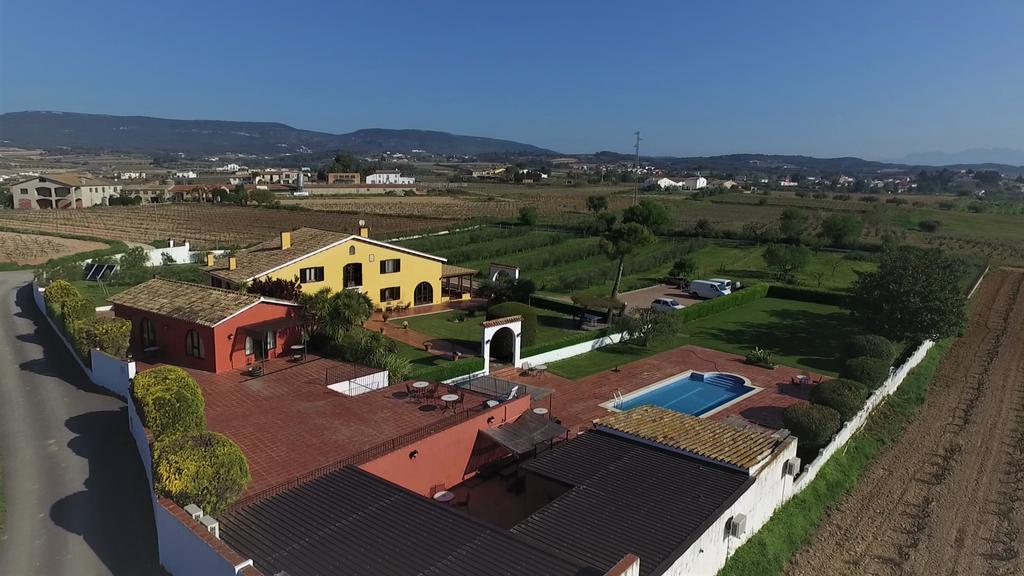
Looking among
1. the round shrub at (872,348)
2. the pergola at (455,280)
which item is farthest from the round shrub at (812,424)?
the pergola at (455,280)

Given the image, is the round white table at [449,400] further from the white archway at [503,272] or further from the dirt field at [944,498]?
the white archway at [503,272]

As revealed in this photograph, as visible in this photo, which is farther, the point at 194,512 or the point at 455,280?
the point at 455,280

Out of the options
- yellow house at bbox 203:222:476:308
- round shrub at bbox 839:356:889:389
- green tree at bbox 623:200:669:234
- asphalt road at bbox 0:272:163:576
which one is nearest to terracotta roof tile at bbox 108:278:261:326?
asphalt road at bbox 0:272:163:576

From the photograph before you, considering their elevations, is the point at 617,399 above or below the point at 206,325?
below

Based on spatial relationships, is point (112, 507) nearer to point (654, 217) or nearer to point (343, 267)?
point (343, 267)

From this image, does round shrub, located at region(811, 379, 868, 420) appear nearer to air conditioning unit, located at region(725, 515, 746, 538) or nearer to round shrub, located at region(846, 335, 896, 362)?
round shrub, located at region(846, 335, 896, 362)

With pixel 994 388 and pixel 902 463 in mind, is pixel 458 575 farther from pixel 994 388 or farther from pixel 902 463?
pixel 994 388

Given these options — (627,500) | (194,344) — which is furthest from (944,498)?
Answer: (194,344)
